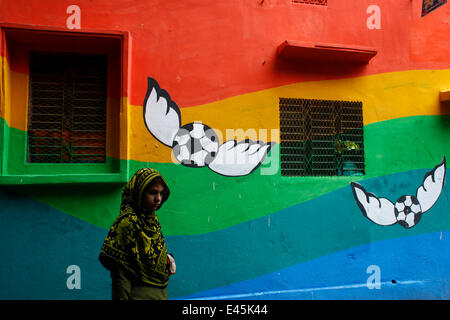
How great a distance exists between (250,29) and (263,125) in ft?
3.96

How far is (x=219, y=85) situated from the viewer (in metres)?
4.29

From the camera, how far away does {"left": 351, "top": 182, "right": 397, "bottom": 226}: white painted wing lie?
4.51 metres

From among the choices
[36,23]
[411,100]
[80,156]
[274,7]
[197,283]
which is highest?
[274,7]

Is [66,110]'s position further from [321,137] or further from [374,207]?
[374,207]

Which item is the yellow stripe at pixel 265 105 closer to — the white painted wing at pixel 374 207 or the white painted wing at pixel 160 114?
the white painted wing at pixel 160 114

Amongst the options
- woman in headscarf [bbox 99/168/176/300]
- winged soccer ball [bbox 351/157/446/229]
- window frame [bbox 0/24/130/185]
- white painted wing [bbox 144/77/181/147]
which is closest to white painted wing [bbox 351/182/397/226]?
winged soccer ball [bbox 351/157/446/229]

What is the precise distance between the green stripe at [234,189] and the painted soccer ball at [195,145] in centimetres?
11

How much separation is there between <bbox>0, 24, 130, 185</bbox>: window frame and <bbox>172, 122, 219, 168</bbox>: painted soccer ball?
0.59 m

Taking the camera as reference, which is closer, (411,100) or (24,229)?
(24,229)

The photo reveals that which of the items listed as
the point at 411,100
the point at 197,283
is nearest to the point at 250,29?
the point at 411,100

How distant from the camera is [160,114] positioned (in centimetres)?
Answer: 411

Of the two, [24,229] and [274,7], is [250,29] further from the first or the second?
[24,229]

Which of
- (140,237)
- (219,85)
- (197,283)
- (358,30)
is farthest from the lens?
(358,30)

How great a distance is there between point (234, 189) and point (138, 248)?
81.2 inches
